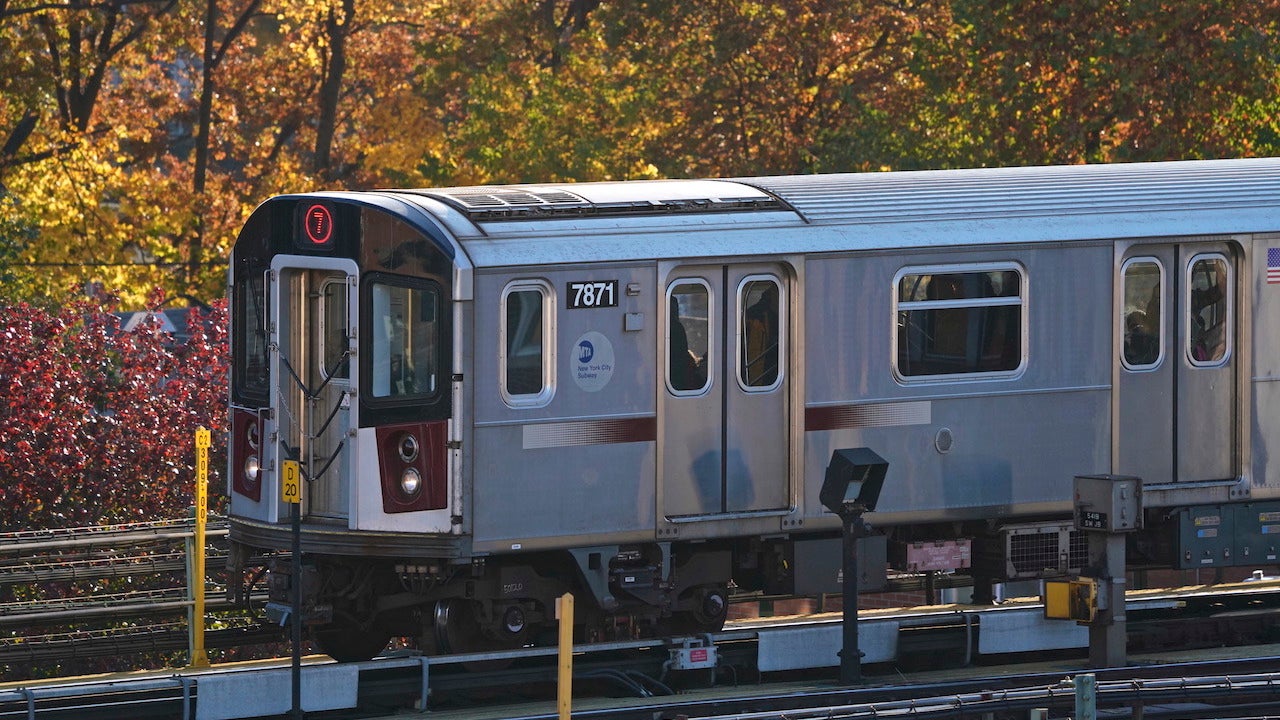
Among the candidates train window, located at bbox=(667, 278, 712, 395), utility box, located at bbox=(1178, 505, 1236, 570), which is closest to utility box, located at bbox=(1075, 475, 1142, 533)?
utility box, located at bbox=(1178, 505, 1236, 570)

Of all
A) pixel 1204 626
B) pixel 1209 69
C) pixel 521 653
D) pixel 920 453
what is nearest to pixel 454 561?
pixel 521 653

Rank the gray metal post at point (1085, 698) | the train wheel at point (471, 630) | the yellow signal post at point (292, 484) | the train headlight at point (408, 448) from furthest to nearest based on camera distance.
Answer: the train wheel at point (471, 630) → the train headlight at point (408, 448) → the yellow signal post at point (292, 484) → the gray metal post at point (1085, 698)

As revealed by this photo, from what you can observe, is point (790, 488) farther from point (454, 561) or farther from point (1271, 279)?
point (1271, 279)

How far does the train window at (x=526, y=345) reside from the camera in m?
13.0

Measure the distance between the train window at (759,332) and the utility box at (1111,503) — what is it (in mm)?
2105

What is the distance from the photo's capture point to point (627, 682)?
525 inches

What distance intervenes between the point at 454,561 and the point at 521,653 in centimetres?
71

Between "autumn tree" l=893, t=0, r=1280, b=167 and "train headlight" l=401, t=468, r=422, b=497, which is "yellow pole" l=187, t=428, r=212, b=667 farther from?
"autumn tree" l=893, t=0, r=1280, b=167

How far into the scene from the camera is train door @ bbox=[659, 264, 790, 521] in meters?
13.5

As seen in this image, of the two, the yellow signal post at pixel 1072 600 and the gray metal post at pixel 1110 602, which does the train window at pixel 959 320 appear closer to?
the gray metal post at pixel 1110 602

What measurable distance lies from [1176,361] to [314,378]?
584 cm

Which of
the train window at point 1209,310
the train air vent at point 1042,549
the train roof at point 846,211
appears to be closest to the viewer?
the train roof at point 846,211

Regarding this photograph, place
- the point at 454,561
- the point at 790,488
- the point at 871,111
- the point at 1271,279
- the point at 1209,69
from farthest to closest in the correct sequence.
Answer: the point at 871,111
the point at 1209,69
the point at 1271,279
the point at 790,488
the point at 454,561

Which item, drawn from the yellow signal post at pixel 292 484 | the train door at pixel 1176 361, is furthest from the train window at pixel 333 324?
the train door at pixel 1176 361
